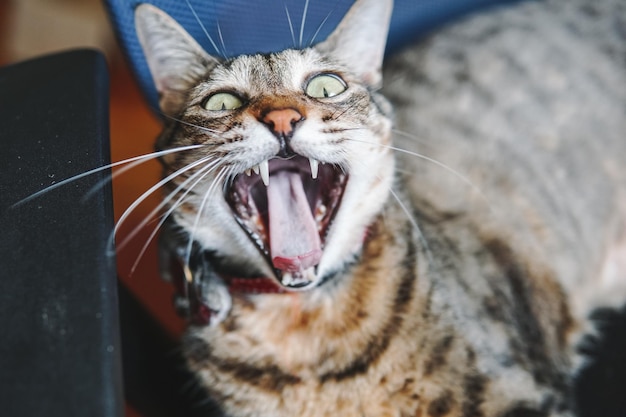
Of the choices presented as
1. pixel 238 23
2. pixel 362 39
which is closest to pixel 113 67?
pixel 238 23

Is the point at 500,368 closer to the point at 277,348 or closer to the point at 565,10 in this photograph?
the point at 277,348

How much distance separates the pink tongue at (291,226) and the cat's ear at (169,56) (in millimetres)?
194

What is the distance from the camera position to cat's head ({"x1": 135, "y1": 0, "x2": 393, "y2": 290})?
73 cm

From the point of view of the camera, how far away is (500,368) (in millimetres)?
833

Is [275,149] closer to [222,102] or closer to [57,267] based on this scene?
[222,102]

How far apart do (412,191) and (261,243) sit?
41cm

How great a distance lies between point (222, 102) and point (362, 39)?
9.7 inches

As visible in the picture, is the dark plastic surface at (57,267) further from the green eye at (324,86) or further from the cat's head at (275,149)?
the green eye at (324,86)

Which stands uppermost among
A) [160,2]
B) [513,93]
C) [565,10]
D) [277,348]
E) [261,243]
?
[565,10]

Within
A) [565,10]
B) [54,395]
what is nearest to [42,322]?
[54,395]

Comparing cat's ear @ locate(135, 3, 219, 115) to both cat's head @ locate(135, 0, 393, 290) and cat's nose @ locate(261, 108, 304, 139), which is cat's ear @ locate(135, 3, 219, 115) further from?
cat's nose @ locate(261, 108, 304, 139)

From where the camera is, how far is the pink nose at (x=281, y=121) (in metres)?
0.70

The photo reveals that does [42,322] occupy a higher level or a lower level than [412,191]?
lower

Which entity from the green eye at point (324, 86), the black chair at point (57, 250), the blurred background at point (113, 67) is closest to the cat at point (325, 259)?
the green eye at point (324, 86)
